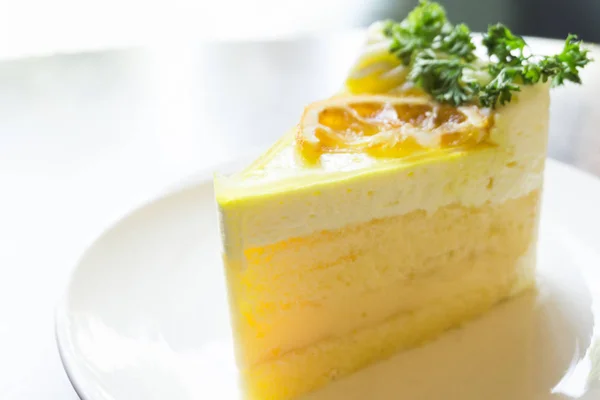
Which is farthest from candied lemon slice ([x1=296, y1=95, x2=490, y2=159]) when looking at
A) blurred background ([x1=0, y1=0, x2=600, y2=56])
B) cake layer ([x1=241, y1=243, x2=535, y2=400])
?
blurred background ([x1=0, y1=0, x2=600, y2=56])

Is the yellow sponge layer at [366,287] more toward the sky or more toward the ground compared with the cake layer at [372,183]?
more toward the ground

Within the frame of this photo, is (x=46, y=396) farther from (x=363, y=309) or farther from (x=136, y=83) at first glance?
(x=136, y=83)

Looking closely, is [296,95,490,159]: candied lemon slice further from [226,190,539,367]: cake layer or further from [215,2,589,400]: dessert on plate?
[226,190,539,367]: cake layer

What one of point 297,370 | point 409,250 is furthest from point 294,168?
point 297,370

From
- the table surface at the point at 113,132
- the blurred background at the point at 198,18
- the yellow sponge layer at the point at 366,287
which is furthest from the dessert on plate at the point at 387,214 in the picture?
the blurred background at the point at 198,18

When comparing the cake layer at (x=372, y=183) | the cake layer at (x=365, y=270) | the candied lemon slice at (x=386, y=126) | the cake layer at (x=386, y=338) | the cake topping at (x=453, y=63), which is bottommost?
the cake layer at (x=386, y=338)

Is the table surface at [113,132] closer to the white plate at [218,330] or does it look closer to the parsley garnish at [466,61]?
the white plate at [218,330]
